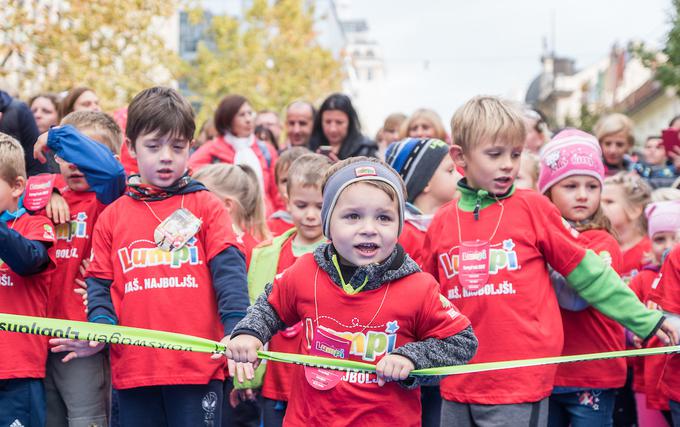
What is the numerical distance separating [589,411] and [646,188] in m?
2.64

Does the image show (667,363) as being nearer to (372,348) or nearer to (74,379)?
(372,348)

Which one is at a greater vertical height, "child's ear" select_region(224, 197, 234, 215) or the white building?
the white building

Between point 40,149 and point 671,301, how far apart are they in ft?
12.4

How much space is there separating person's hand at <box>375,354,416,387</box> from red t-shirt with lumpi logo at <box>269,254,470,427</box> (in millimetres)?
194

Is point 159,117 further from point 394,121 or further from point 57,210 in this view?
point 394,121

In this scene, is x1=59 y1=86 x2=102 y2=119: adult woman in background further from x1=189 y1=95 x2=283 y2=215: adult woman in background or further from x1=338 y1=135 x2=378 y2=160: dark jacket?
x1=338 y1=135 x2=378 y2=160: dark jacket

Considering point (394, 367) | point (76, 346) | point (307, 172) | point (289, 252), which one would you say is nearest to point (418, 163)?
point (307, 172)

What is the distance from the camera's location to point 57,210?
5.41m

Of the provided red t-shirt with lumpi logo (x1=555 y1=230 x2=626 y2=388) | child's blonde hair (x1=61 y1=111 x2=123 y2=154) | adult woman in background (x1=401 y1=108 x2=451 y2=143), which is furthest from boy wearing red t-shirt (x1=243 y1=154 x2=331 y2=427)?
adult woman in background (x1=401 y1=108 x2=451 y2=143)

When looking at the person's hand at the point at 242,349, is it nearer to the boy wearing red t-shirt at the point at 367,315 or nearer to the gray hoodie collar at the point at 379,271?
the boy wearing red t-shirt at the point at 367,315

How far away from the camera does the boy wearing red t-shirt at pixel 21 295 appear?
5137 mm

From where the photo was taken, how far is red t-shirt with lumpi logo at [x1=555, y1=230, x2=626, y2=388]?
5.40 metres

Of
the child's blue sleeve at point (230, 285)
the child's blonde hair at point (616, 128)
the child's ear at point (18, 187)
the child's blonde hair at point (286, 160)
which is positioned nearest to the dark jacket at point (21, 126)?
the child's ear at point (18, 187)

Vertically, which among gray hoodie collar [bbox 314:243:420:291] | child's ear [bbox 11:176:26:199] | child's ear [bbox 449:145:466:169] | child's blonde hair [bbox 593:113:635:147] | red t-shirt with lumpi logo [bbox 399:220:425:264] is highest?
child's blonde hair [bbox 593:113:635:147]
